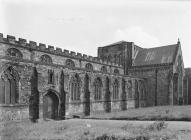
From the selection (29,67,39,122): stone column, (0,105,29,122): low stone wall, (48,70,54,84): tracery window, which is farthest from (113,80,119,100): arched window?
(0,105,29,122): low stone wall

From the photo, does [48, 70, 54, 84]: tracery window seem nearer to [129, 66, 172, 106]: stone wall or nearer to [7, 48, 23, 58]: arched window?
[7, 48, 23, 58]: arched window

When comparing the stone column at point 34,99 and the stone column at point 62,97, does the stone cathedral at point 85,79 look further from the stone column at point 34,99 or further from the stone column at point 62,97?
the stone column at point 34,99

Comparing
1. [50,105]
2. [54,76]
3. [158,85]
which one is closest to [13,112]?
[50,105]

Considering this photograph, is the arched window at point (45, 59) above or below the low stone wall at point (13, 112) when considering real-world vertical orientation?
above

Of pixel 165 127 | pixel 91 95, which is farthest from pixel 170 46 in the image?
pixel 165 127

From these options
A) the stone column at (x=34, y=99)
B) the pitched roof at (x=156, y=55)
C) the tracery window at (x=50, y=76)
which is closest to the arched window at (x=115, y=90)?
the tracery window at (x=50, y=76)

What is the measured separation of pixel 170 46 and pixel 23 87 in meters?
33.3

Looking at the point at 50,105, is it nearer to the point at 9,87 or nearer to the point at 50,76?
the point at 50,76

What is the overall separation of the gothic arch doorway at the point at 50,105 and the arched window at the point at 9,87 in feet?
11.3

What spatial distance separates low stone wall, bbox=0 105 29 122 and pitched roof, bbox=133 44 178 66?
1149 inches

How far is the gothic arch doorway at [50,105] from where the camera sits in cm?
2207

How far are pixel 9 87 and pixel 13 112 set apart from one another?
2.16m

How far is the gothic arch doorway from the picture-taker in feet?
72.4

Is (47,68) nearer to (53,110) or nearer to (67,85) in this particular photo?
(67,85)
